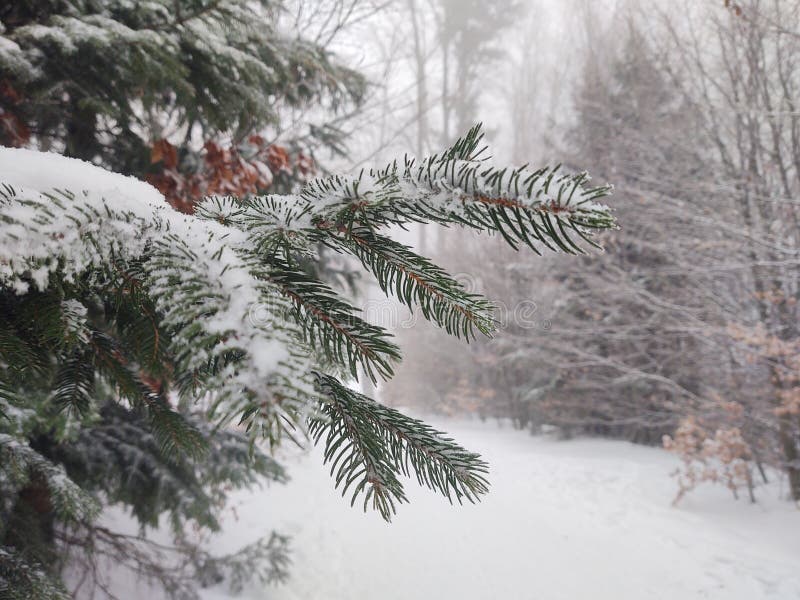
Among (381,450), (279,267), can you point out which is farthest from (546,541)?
(279,267)

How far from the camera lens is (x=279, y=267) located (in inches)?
23.0

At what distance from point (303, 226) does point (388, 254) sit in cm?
12

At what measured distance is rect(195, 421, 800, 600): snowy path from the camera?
363 cm

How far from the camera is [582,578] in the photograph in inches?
146

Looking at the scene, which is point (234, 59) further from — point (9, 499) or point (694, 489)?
point (694, 489)

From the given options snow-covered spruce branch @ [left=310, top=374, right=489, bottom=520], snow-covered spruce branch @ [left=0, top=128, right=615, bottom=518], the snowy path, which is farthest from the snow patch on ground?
snow-covered spruce branch @ [left=0, top=128, right=615, bottom=518]

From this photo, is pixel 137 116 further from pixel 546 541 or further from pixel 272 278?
pixel 546 541

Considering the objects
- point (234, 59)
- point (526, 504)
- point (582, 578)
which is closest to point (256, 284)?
point (234, 59)

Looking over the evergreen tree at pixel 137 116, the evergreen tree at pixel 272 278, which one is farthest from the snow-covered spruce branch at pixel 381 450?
the evergreen tree at pixel 137 116

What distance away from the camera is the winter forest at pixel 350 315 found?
49cm

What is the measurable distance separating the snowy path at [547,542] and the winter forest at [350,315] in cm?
3

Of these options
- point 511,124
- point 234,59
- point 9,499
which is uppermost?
point 511,124

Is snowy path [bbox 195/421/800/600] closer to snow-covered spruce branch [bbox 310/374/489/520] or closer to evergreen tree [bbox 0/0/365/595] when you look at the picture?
evergreen tree [bbox 0/0/365/595]

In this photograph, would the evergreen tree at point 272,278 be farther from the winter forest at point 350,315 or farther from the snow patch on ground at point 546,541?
the snow patch on ground at point 546,541
